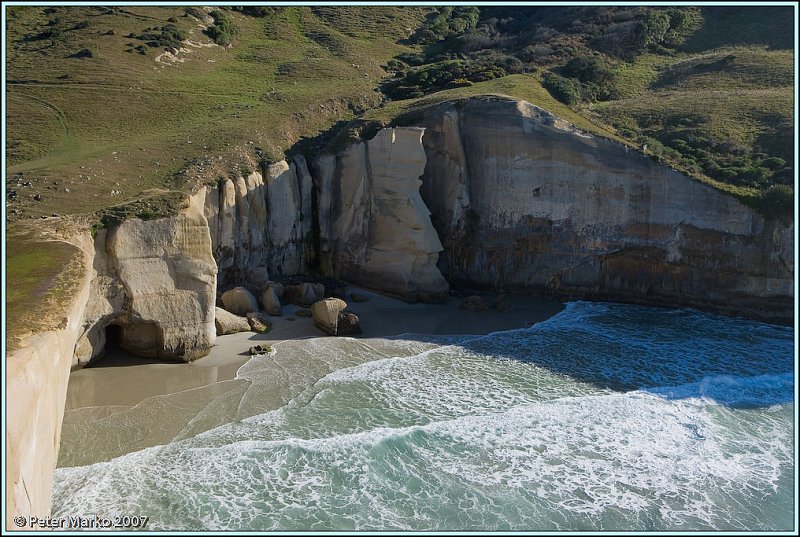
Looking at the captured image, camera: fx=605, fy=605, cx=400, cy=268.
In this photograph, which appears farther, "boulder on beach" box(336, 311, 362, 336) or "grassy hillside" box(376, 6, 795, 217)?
"grassy hillside" box(376, 6, 795, 217)

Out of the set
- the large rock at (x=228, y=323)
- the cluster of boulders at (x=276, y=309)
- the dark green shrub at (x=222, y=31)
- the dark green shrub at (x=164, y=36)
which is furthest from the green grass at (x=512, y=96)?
the dark green shrub at (x=222, y=31)

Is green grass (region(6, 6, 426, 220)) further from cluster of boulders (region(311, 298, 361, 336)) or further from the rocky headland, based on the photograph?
cluster of boulders (region(311, 298, 361, 336))

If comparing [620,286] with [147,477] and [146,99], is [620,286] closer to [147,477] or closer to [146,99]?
[147,477]

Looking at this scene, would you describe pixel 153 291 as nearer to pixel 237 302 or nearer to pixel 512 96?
pixel 237 302

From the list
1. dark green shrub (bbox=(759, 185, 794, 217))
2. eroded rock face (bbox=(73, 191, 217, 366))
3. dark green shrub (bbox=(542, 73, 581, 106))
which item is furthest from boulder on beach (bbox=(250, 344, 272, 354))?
dark green shrub (bbox=(542, 73, 581, 106))

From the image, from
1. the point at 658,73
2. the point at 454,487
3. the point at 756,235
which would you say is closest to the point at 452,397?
the point at 454,487

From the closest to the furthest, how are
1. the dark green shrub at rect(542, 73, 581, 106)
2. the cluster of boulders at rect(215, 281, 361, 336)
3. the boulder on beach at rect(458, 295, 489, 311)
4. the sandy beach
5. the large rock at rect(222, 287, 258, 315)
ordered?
the sandy beach
the cluster of boulders at rect(215, 281, 361, 336)
the large rock at rect(222, 287, 258, 315)
the boulder on beach at rect(458, 295, 489, 311)
the dark green shrub at rect(542, 73, 581, 106)

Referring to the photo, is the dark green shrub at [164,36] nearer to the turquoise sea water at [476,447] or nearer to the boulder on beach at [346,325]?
the boulder on beach at [346,325]
